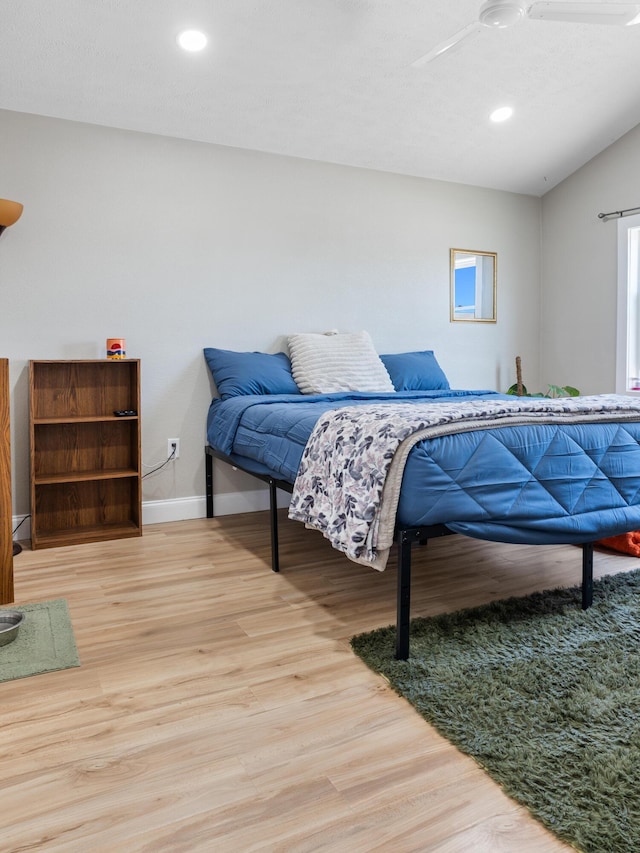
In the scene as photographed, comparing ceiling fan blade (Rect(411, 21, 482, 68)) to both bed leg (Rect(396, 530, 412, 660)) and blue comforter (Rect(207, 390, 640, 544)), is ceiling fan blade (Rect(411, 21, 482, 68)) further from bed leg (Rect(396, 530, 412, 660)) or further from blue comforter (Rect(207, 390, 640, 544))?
bed leg (Rect(396, 530, 412, 660))

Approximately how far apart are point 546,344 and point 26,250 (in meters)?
3.81

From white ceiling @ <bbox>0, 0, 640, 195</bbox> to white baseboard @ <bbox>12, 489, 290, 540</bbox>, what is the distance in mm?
2113

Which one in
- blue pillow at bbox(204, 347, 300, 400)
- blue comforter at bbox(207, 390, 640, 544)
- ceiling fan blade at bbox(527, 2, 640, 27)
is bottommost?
blue comforter at bbox(207, 390, 640, 544)

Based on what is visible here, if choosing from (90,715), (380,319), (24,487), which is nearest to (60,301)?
(24,487)

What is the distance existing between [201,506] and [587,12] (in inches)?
119

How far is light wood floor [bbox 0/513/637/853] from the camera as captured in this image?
1236 millimetres

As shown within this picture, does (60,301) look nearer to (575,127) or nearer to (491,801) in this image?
(491,801)

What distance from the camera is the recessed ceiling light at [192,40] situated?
111 inches

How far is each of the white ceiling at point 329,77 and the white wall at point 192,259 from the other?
18 cm

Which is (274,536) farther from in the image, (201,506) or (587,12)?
(587,12)

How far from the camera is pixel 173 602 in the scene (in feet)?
7.94

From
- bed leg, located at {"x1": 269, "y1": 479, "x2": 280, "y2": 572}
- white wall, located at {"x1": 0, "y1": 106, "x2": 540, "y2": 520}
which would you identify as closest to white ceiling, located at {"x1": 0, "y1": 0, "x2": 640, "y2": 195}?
white wall, located at {"x1": 0, "y1": 106, "x2": 540, "y2": 520}

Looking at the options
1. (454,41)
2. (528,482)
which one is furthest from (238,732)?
(454,41)

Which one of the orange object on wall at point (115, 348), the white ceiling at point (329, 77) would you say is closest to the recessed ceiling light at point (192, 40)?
the white ceiling at point (329, 77)
